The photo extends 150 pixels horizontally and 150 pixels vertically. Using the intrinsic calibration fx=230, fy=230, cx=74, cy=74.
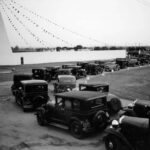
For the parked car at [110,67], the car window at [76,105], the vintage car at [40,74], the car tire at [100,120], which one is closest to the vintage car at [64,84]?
the vintage car at [40,74]

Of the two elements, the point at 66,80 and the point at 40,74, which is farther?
the point at 40,74

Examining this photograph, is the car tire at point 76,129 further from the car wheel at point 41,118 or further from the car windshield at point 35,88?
the car windshield at point 35,88

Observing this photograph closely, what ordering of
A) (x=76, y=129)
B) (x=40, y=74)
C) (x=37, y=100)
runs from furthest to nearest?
1. (x=40, y=74)
2. (x=37, y=100)
3. (x=76, y=129)

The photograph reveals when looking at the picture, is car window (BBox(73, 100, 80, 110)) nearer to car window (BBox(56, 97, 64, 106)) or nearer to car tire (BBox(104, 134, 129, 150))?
car window (BBox(56, 97, 64, 106))

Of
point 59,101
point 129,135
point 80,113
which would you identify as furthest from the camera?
point 59,101

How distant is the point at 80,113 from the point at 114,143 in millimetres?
1795

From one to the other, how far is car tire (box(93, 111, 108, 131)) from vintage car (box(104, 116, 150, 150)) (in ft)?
3.51

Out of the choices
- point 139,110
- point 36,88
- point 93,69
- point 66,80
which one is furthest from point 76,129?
point 93,69

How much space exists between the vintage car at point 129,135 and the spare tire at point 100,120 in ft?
3.51

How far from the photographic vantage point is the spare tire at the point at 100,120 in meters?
8.67

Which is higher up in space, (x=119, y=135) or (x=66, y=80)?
(x=66, y=80)

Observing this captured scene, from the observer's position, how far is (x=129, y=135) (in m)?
7.21

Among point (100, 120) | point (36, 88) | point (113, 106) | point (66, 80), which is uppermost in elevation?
point (36, 88)

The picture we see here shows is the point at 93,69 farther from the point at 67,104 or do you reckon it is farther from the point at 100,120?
the point at 100,120
